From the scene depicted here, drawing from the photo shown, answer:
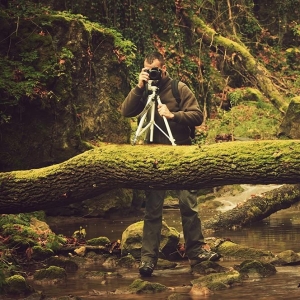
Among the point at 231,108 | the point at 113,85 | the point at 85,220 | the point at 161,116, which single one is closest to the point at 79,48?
the point at 113,85

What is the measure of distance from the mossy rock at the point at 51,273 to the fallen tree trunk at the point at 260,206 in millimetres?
4482

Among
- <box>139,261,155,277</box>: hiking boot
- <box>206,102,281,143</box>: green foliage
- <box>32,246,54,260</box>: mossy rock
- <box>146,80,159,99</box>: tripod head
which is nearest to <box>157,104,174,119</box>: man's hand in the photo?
<box>146,80,159,99</box>: tripod head

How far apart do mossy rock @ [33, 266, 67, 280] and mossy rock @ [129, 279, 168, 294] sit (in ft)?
3.63

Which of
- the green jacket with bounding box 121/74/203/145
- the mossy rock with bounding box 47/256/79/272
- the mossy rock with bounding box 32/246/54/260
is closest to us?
the green jacket with bounding box 121/74/203/145

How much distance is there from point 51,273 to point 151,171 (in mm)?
1818

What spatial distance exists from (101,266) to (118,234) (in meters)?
2.99

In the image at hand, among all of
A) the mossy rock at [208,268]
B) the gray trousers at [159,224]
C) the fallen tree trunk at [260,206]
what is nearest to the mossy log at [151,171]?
the gray trousers at [159,224]

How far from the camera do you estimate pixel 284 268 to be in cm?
864

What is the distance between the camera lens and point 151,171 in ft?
24.7

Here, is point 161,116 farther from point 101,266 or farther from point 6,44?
point 6,44

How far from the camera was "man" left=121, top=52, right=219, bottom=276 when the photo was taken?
28.2 ft

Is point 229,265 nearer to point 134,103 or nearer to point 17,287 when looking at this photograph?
point 134,103

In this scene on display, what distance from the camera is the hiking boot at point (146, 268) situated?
850 cm

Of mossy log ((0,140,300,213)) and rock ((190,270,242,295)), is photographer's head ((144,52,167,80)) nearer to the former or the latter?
mossy log ((0,140,300,213))
